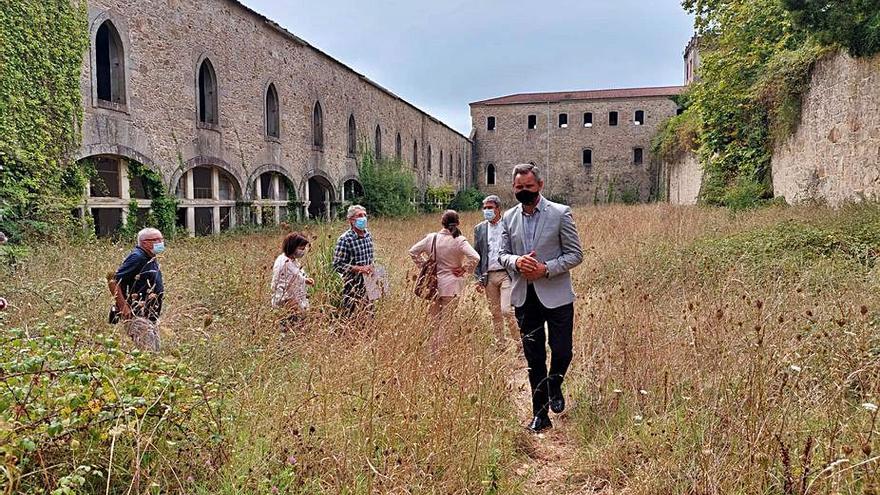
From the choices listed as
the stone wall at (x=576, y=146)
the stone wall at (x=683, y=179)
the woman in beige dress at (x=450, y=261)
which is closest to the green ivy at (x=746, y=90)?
the stone wall at (x=683, y=179)

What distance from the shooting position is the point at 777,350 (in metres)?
3.27

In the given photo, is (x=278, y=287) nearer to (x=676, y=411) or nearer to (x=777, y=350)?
(x=676, y=411)

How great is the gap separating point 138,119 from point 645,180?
3568 cm

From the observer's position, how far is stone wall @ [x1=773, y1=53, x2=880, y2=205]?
920cm

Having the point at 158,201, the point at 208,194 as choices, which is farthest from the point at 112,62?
the point at 208,194

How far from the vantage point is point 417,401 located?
10.8ft

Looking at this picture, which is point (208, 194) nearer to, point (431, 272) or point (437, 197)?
point (431, 272)

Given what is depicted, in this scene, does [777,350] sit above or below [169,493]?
above

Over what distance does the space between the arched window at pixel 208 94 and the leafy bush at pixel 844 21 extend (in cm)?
1272

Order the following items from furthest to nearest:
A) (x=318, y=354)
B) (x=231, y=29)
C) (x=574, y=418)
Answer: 1. (x=231, y=29)
2. (x=574, y=418)
3. (x=318, y=354)

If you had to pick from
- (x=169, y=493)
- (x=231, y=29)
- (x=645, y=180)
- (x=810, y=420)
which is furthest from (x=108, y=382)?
(x=645, y=180)

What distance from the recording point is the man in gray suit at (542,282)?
12.1 feet

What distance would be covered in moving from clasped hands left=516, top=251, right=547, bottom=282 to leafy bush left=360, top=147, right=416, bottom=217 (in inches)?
727

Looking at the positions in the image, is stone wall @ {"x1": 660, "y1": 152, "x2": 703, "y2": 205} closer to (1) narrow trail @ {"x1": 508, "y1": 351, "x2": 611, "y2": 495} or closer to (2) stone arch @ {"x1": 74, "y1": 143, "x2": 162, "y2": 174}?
(2) stone arch @ {"x1": 74, "y1": 143, "x2": 162, "y2": 174}
